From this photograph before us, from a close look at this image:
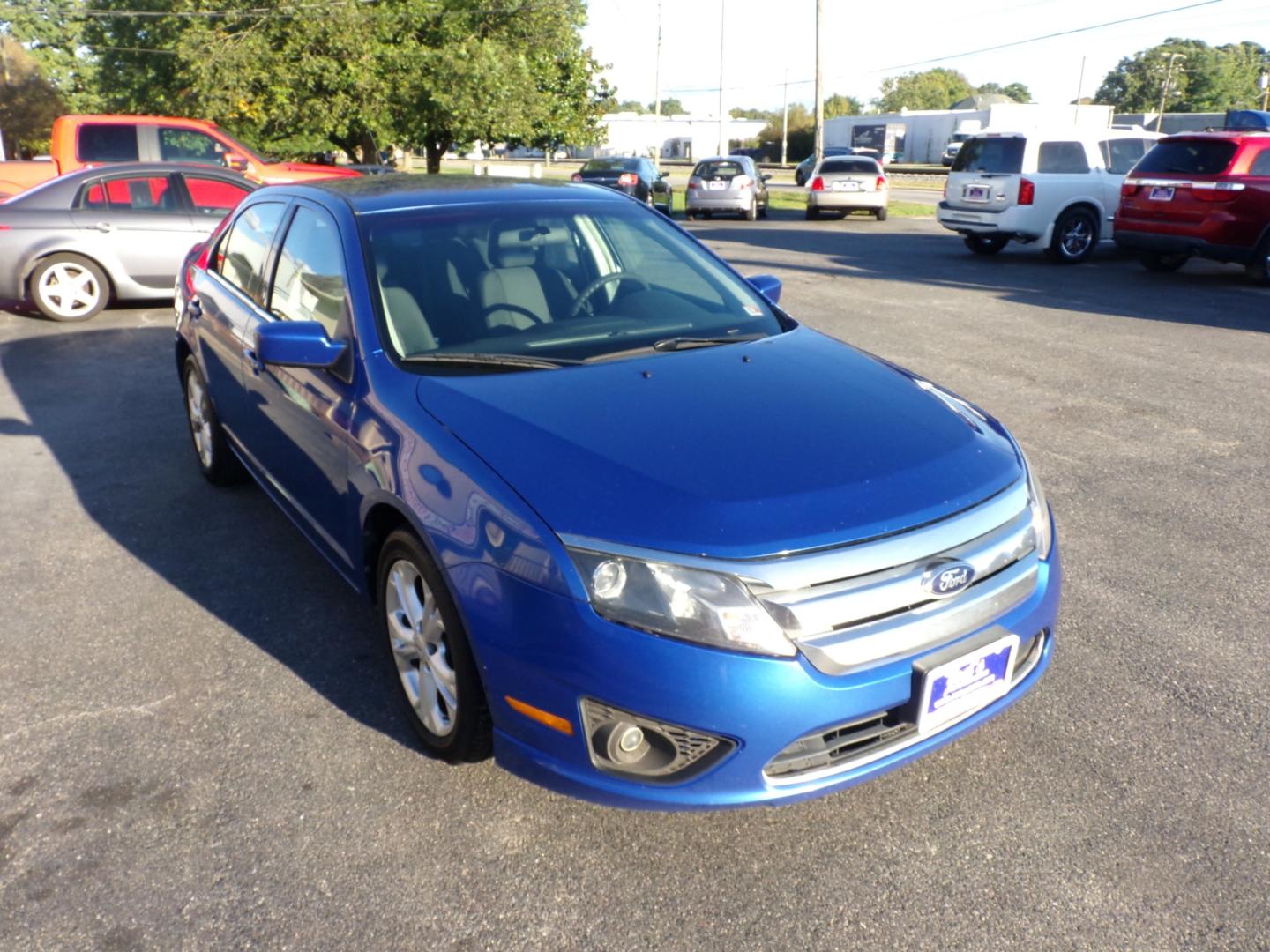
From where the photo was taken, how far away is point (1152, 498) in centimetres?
515

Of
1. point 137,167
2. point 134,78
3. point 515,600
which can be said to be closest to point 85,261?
point 137,167

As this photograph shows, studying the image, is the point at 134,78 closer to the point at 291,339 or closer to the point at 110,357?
the point at 110,357

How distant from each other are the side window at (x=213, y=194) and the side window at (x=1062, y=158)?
1049 cm

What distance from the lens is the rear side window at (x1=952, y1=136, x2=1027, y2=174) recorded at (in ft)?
47.5

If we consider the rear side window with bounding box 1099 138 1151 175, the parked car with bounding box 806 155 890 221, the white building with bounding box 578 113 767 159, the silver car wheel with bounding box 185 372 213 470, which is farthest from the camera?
the white building with bounding box 578 113 767 159

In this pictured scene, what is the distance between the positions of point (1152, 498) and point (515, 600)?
3.95 meters

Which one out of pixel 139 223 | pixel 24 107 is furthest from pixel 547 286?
pixel 24 107

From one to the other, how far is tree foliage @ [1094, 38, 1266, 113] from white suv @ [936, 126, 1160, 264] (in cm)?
8983

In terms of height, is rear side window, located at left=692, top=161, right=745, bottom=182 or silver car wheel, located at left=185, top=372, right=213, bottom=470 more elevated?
rear side window, located at left=692, top=161, right=745, bottom=182

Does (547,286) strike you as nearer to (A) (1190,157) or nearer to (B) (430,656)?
(B) (430,656)

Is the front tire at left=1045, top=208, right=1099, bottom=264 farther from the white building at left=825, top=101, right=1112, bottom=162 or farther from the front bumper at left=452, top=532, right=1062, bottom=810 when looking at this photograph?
the white building at left=825, top=101, right=1112, bottom=162

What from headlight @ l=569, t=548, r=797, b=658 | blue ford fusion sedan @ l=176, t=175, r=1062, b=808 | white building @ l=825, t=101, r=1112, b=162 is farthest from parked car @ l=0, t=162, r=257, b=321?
white building @ l=825, t=101, r=1112, b=162

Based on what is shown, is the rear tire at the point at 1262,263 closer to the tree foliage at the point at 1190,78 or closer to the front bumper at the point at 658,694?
the front bumper at the point at 658,694

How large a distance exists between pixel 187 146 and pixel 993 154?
11.3 m
